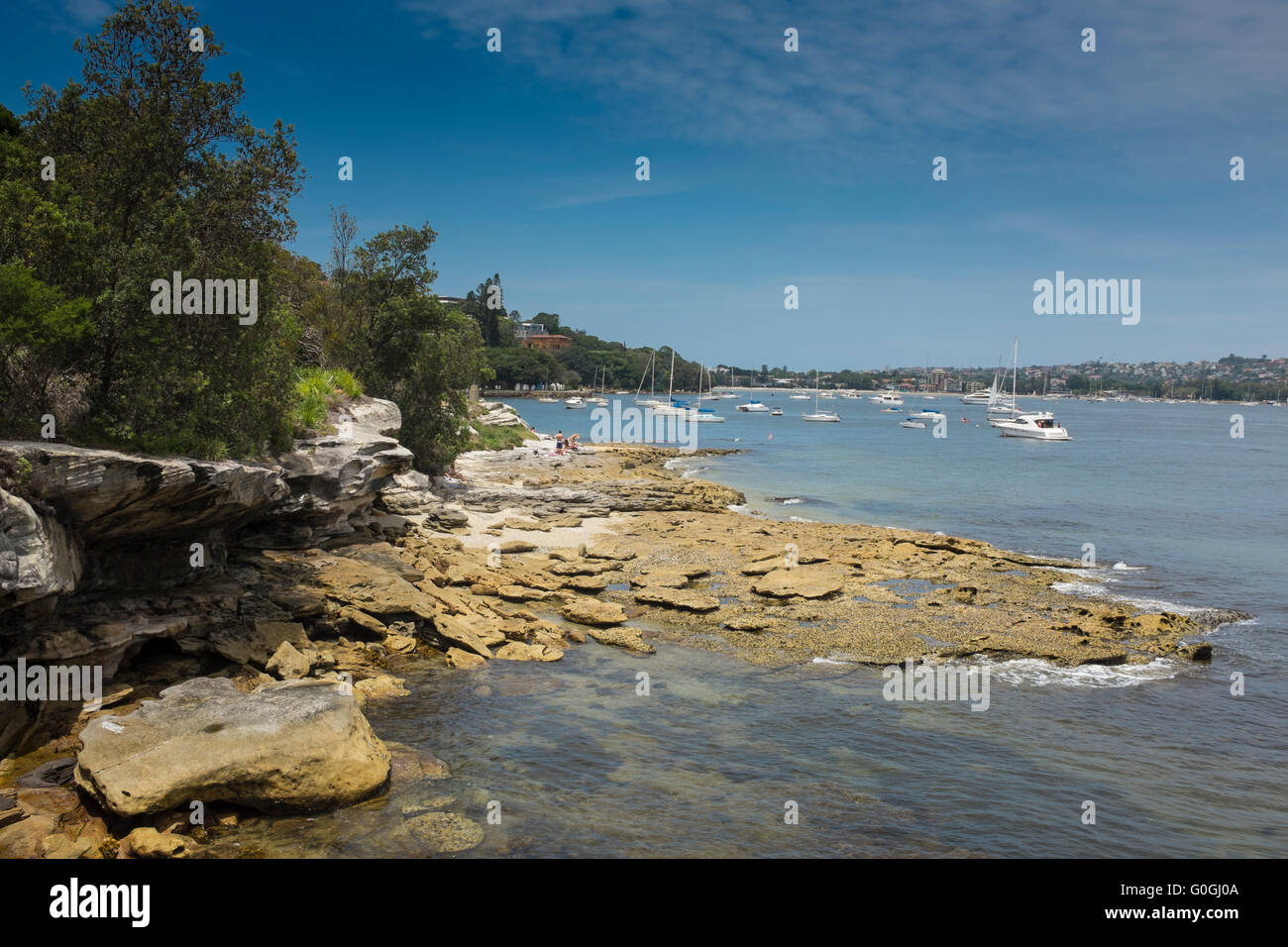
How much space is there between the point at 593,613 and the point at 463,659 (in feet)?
14.9

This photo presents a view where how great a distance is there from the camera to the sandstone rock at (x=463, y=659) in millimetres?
18062

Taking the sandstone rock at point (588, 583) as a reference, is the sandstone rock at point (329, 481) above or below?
above

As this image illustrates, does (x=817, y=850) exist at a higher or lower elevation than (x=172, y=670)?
lower

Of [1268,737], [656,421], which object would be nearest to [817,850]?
[1268,737]

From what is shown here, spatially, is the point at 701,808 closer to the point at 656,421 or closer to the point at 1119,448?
the point at 1119,448

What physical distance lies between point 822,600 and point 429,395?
809 inches

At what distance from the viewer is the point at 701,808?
12289mm

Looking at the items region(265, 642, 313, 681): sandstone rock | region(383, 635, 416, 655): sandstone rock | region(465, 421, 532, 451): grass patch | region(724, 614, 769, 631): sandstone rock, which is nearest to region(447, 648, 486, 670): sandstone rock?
region(383, 635, 416, 655): sandstone rock

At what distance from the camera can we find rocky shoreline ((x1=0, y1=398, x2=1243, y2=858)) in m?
10.9

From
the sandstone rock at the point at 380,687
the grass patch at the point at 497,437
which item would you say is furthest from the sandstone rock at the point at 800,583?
the grass patch at the point at 497,437

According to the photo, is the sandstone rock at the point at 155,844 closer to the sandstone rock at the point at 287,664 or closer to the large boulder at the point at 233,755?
the large boulder at the point at 233,755

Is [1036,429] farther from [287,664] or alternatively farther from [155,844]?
→ [155,844]

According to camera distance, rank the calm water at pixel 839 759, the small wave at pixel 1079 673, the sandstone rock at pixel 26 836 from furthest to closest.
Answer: the small wave at pixel 1079 673
the calm water at pixel 839 759
the sandstone rock at pixel 26 836

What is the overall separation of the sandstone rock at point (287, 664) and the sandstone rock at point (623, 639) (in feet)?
23.5
